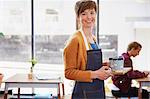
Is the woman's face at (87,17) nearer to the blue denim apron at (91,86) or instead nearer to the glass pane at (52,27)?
the blue denim apron at (91,86)

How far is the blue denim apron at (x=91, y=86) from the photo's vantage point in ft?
4.96

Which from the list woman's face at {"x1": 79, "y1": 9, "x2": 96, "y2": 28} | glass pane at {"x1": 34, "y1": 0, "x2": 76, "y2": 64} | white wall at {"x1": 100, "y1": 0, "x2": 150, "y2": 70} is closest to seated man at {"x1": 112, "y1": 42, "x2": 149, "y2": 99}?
white wall at {"x1": 100, "y1": 0, "x2": 150, "y2": 70}

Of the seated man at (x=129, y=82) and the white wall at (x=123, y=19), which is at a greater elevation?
the white wall at (x=123, y=19)

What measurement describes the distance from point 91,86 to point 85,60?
15 centimetres

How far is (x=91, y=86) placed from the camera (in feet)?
5.02

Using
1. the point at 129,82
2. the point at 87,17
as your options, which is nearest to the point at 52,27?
the point at 129,82

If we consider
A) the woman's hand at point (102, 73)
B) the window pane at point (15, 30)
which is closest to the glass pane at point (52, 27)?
the window pane at point (15, 30)

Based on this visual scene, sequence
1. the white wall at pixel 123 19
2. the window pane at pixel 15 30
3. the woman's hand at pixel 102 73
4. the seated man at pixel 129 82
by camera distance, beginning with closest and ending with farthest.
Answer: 1. the woman's hand at pixel 102 73
2. the seated man at pixel 129 82
3. the white wall at pixel 123 19
4. the window pane at pixel 15 30

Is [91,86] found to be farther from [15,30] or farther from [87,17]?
[15,30]

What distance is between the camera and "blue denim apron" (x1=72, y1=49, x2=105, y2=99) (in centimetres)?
151

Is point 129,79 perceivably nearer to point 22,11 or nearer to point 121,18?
point 121,18

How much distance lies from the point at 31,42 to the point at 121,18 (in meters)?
1.76

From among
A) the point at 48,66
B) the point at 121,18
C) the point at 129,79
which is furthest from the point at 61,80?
the point at 121,18

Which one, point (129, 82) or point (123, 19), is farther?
point (123, 19)
